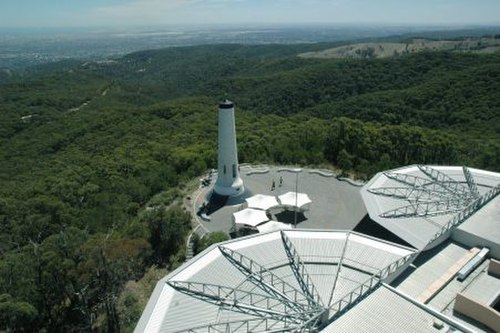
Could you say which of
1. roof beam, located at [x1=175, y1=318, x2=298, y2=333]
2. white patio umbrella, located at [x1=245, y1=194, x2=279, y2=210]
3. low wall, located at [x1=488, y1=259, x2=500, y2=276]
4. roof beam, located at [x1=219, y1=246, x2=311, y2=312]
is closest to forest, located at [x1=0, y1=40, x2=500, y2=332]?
white patio umbrella, located at [x1=245, y1=194, x2=279, y2=210]

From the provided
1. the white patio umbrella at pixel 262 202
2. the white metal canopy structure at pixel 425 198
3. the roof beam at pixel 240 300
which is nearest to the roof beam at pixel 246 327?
the roof beam at pixel 240 300

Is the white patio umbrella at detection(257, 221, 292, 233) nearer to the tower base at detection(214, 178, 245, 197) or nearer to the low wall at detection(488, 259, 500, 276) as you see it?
the tower base at detection(214, 178, 245, 197)


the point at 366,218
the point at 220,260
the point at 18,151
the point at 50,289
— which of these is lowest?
the point at 18,151

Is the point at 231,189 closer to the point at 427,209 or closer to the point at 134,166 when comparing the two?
the point at 427,209

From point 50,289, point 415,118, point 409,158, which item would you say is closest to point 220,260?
point 50,289

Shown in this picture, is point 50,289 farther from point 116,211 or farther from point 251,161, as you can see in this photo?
point 251,161

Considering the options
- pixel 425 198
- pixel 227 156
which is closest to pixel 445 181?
→ pixel 425 198

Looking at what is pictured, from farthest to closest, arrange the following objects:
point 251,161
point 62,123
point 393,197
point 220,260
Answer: point 62,123, point 251,161, point 393,197, point 220,260
